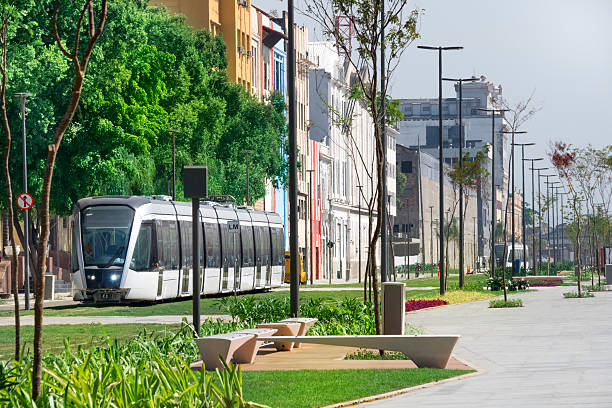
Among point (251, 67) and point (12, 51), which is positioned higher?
point (251, 67)

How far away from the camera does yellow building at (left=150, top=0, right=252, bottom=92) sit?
285 ft

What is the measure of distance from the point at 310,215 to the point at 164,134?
158 ft

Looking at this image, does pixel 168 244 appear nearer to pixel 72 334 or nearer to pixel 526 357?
pixel 72 334

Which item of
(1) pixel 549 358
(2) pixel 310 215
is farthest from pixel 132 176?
(2) pixel 310 215

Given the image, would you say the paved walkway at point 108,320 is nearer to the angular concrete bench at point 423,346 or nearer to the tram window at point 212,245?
the tram window at point 212,245

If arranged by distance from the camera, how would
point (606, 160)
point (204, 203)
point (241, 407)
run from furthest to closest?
1. point (606, 160)
2. point (204, 203)
3. point (241, 407)

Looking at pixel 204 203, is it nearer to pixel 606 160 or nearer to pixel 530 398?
pixel 606 160

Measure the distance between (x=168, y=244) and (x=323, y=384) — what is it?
29506mm

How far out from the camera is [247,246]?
186 ft

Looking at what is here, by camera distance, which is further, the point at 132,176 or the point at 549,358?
the point at 132,176

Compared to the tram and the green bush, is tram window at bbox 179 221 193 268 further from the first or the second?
the green bush

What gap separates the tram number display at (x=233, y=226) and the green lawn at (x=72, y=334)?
19.8m

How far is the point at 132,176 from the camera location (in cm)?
5541

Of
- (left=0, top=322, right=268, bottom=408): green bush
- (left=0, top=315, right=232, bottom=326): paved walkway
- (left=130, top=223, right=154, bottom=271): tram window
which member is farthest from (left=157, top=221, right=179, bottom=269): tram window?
(left=0, top=322, right=268, bottom=408): green bush
